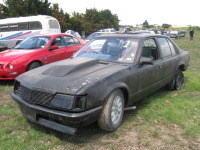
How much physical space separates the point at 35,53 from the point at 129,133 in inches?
167

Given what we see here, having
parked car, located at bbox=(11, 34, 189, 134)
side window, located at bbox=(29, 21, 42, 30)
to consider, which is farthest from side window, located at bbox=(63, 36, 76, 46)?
side window, located at bbox=(29, 21, 42, 30)

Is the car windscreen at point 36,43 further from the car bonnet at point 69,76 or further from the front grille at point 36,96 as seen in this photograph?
the front grille at point 36,96

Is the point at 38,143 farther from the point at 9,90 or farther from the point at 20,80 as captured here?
the point at 9,90

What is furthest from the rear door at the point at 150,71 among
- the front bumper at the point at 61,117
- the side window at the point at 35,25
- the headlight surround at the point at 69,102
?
the side window at the point at 35,25

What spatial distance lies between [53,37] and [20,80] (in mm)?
3992

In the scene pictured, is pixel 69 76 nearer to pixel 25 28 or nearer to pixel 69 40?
pixel 69 40

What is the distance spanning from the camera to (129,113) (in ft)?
13.3

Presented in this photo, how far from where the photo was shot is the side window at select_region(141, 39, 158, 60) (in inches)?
165

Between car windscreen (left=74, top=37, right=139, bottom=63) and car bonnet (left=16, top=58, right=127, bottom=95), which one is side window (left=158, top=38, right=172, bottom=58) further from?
car bonnet (left=16, top=58, right=127, bottom=95)

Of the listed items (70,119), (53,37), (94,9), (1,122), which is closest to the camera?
(70,119)

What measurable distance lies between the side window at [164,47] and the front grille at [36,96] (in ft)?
9.40

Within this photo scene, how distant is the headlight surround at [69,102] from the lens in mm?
2680

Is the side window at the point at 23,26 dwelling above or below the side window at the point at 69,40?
above

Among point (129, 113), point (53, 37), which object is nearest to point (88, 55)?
point (129, 113)
